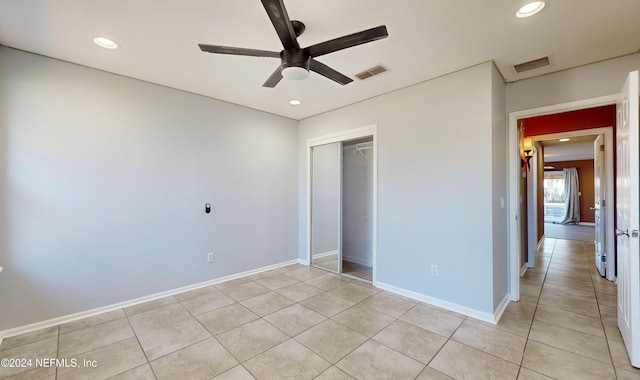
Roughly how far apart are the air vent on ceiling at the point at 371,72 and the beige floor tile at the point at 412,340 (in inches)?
104

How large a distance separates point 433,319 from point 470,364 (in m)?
0.70

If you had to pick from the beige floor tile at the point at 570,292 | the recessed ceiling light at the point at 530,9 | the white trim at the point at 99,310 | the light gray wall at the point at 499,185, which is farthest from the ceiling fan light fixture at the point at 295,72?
the beige floor tile at the point at 570,292

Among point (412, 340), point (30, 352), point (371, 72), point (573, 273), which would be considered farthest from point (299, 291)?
point (573, 273)

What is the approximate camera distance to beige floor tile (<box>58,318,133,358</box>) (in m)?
2.23

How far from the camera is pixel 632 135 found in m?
1.92

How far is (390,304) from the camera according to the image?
3090 millimetres

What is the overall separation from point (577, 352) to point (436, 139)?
7.34ft

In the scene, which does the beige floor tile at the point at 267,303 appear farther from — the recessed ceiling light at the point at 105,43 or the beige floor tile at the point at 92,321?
the recessed ceiling light at the point at 105,43

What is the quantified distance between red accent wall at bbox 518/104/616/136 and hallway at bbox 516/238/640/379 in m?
2.24

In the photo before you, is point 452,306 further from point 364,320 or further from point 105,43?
point 105,43

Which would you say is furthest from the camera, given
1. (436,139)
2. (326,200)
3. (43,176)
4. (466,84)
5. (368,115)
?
(326,200)

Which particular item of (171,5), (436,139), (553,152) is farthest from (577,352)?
(553,152)

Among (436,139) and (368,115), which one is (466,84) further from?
(368,115)

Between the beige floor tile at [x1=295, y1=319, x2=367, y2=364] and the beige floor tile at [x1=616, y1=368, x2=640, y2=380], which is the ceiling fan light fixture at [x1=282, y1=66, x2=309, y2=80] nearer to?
the beige floor tile at [x1=295, y1=319, x2=367, y2=364]
